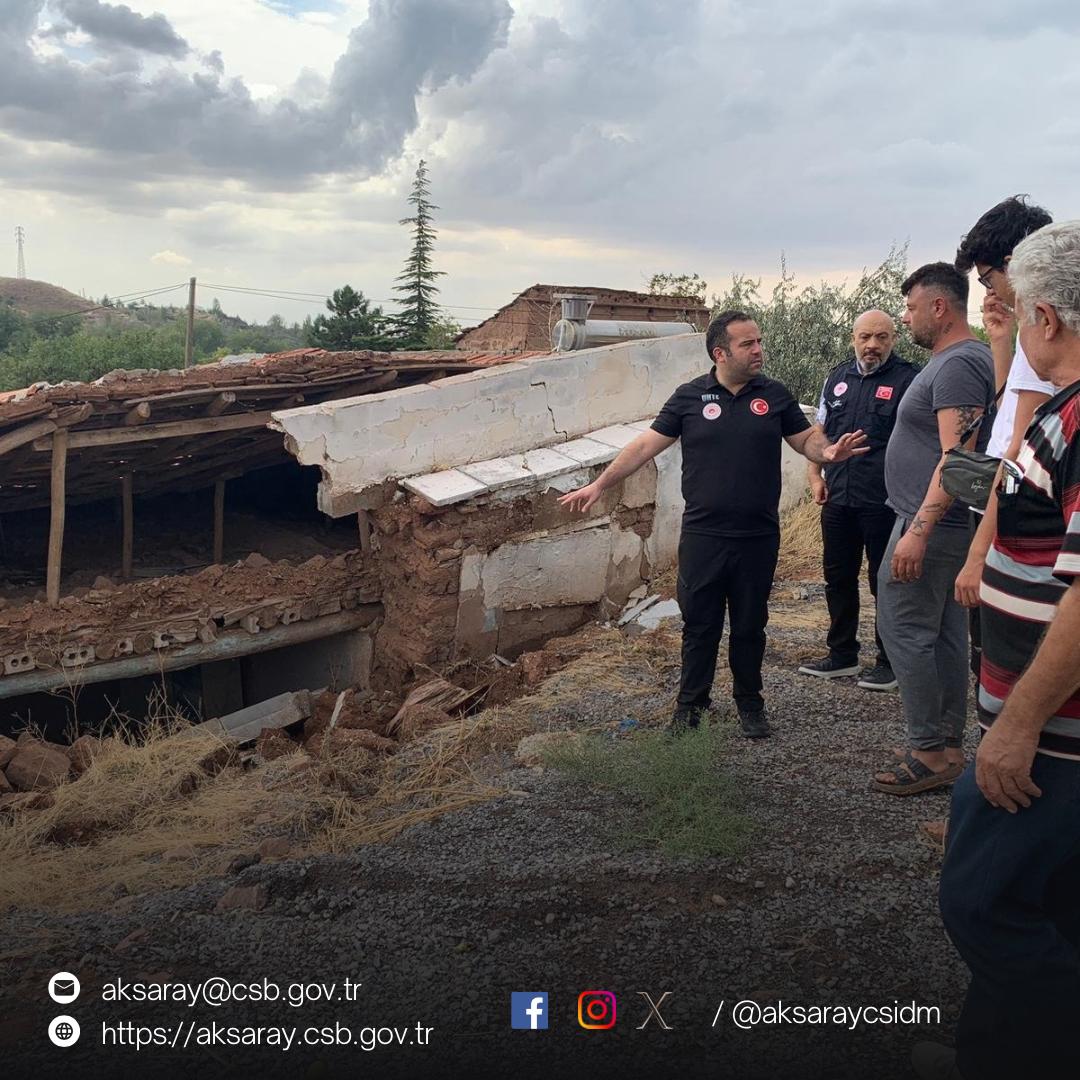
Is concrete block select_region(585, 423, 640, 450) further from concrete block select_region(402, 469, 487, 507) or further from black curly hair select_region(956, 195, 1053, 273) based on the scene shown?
black curly hair select_region(956, 195, 1053, 273)

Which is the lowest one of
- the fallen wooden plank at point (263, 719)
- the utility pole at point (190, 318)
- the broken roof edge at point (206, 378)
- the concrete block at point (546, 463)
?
the fallen wooden plank at point (263, 719)

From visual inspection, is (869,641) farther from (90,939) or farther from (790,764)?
(90,939)

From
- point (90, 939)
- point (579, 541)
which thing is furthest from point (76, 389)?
point (90, 939)

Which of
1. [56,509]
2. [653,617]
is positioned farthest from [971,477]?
[56,509]

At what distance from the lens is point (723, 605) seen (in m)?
4.45

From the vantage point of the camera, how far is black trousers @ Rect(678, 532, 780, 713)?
14.2 ft

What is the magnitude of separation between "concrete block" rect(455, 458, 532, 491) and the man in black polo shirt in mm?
2404

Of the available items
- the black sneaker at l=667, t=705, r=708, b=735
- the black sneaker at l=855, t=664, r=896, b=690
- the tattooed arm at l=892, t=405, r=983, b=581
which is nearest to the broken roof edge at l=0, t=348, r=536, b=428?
the black sneaker at l=667, t=705, r=708, b=735

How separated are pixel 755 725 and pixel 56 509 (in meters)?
5.34

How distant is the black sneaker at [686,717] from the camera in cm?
441

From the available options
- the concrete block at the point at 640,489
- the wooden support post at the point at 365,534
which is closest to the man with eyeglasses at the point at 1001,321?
the concrete block at the point at 640,489

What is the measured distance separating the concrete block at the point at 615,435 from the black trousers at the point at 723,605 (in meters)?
3.27

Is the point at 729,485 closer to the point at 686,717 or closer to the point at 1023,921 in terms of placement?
the point at 686,717

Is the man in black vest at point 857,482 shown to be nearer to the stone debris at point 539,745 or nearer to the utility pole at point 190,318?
the stone debris at point 539,745
